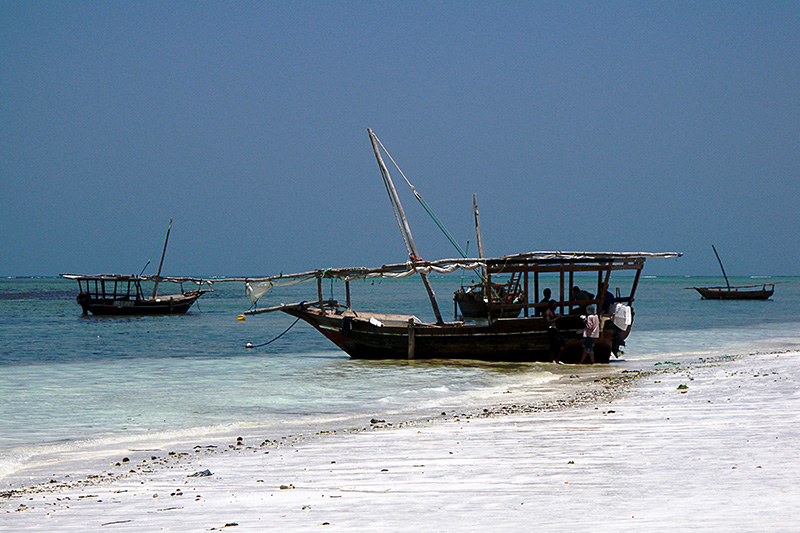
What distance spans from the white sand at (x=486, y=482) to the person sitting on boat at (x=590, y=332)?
7.79 m

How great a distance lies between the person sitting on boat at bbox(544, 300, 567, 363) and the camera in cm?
1688

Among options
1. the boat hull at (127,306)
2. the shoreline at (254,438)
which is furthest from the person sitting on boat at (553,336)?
the boat hull at (127,306)

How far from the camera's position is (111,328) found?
3647 centimetres

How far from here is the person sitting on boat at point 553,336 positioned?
16.9 metres

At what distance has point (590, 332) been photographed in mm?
16641

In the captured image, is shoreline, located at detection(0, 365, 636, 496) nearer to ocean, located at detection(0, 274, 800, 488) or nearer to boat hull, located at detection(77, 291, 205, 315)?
ocean, located at detection(0, 274, 800, 488)

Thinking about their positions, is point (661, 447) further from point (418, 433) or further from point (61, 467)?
point (61, 467)

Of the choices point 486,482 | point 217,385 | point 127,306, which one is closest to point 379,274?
point 217,385

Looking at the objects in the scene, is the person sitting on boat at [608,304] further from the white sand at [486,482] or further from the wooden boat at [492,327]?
the white sand at [486,482]

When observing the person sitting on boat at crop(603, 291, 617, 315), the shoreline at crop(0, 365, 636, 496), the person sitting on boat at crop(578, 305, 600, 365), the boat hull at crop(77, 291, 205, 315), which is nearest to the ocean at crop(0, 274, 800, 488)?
the shoreline at crop(0, 365, 636, 496)

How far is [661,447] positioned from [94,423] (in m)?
8.38

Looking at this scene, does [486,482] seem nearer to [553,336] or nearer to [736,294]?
[553,336]


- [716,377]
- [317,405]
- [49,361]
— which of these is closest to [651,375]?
[716,377]

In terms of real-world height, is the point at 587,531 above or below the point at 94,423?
above
